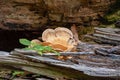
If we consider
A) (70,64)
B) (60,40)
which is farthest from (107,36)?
(70,64)

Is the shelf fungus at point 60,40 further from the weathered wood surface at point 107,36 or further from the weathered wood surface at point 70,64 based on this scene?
the weathered wood surface at point 107,36

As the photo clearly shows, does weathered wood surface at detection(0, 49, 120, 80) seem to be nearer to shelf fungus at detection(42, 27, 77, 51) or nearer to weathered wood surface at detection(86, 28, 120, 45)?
shelf fungus at detection(42, 27, 77, 51)

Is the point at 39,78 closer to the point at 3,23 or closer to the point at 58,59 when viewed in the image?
the point at 58,59

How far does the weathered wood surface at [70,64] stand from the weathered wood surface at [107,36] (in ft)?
1.71

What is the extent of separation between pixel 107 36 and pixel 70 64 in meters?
1.09

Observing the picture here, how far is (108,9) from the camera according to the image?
562cm

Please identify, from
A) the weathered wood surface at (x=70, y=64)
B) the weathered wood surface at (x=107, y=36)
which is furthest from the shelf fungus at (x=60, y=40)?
the weathered wood surface at (x=107, y=36)

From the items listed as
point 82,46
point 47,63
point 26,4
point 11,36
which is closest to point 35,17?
point 26,4

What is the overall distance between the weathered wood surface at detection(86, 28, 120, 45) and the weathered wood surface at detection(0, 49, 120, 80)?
1.71 ft

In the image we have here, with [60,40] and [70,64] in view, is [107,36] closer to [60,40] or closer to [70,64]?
[60,40]

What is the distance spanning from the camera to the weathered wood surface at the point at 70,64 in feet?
12.8

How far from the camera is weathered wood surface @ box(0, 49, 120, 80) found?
12.8 ft

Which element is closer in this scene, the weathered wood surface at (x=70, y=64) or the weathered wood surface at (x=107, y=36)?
the weathered wood surface at (x=70, y=64)

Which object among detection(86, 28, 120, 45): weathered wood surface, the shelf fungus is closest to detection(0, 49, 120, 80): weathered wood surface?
the shelf fungus
